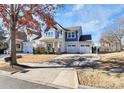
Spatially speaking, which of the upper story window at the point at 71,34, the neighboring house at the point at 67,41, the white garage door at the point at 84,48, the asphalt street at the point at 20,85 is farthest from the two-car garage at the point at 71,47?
the asphalt street at the point at 20,85

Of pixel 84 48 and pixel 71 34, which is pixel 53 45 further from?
pixel 84 48

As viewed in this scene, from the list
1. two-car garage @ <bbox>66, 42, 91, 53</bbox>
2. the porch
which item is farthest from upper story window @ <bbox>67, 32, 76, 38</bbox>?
the porch

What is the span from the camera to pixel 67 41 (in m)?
27.2

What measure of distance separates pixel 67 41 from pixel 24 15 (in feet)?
48.1

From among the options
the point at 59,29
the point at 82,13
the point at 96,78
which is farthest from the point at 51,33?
the point at 96,78

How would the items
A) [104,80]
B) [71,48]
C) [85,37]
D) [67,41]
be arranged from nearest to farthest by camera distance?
[104,80] < [71,48] < [67,41] < [85,37]

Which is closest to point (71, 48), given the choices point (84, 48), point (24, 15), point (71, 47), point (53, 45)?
point (71, 47)

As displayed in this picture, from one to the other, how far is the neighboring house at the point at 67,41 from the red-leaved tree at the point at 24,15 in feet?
41.3

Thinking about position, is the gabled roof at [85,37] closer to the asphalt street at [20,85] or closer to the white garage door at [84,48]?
the white garage door at [84,48]

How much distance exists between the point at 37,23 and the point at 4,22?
8.54 ft

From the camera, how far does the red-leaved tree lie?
506 inches
